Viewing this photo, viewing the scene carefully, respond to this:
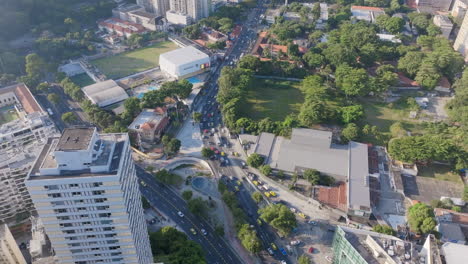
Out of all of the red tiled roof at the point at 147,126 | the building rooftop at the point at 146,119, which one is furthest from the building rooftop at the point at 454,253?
the building rooftop at the point at 146,119

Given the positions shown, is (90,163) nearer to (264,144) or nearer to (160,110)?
(264,144)

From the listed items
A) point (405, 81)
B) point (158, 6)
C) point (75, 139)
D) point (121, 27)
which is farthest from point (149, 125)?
point (158, 6)

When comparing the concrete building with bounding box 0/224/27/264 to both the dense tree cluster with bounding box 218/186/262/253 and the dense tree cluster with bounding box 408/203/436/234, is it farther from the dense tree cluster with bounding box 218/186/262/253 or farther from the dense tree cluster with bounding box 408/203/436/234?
the dense tree cluster with bounding box 408/203/436/234

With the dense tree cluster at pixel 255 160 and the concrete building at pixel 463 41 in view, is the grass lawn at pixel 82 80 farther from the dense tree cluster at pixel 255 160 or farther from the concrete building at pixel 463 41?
the concrete building at pixel 463 41

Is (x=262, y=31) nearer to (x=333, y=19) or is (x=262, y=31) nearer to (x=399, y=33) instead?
(x=333, y=19)

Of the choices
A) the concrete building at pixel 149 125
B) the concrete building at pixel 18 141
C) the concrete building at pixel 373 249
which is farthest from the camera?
the concrete building at pixel 149 125

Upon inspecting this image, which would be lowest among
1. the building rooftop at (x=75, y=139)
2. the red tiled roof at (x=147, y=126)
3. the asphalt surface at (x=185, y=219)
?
the asphalt surface at (x=185, y=219)

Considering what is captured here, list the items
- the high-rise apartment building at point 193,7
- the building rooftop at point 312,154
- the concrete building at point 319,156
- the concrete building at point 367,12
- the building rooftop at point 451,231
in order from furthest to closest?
the concrete building at point 367,12
the high-rise apartment building at point 193,7
the building rooftop at point 312,154
the concrete building at point 319,156
the building rooftop at point 451,231
